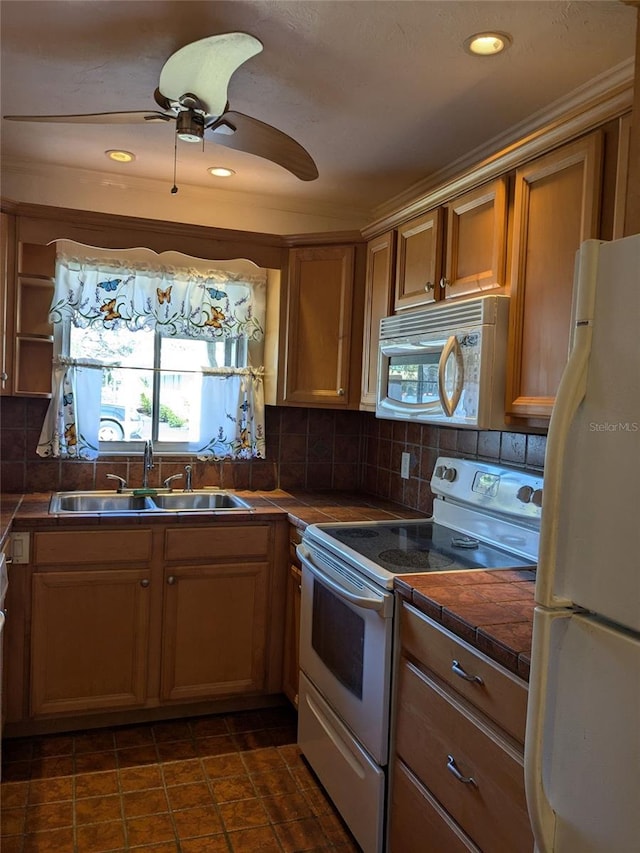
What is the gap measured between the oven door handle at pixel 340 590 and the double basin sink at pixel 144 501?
0.51m

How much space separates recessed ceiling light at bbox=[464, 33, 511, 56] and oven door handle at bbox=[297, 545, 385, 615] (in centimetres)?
158

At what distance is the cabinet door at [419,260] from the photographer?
8.06 feet

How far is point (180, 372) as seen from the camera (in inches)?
133

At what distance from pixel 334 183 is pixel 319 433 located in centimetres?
124

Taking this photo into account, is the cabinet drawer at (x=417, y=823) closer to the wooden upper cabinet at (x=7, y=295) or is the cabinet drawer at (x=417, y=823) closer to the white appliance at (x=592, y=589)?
the white appliance at (x=592, y=589)

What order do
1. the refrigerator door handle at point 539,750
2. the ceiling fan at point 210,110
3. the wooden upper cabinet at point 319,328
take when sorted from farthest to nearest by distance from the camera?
the wooden upper cabinet at point 319,328 < the ceiling fan at point 210,110 < the refrigerator door handle at point 539,750

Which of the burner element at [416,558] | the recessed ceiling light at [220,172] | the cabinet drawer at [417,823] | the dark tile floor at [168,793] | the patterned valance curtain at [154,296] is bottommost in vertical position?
the dark tile floor at [168,793]

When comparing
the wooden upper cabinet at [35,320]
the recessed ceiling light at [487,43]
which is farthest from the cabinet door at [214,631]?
the recessed ceiling light at [487,43]

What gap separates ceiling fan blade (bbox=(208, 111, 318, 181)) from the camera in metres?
1.99

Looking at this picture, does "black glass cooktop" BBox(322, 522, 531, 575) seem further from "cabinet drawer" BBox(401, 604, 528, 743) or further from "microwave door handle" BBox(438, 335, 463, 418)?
"microwave door handle" BBox(438, 335, 463, 418)

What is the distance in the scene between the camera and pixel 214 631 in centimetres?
286

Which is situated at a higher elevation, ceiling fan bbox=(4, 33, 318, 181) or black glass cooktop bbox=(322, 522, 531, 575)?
ceiling fan bbox=(4, 33, 318, 181)

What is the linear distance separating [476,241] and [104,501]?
200cm

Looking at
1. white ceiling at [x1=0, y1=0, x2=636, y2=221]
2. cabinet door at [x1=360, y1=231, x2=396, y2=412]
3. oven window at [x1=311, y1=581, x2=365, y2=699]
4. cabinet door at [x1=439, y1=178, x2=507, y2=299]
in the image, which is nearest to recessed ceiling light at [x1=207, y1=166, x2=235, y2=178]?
white ceiling at [x1=0, y1=0, x2=636, y2=221]
